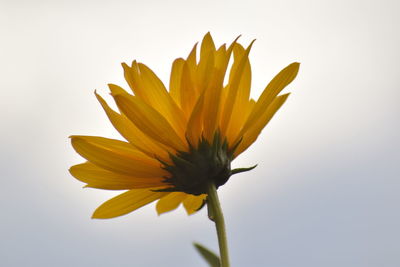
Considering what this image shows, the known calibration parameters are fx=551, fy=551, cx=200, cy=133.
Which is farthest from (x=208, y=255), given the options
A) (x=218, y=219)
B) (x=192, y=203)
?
(x=192, y=203)

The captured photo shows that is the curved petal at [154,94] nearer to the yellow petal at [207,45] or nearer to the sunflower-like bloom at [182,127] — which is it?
the sunflower-like bloom at [182,127]

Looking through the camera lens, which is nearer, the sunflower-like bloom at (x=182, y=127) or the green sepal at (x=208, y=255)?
the green sepal at (x=208, y=255)

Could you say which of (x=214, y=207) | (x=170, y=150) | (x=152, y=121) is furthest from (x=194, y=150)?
(x=214, y=207)

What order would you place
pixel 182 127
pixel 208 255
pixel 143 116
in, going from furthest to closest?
1. pixel 182 127
2. pixel 143 116
3. pixel 208 255

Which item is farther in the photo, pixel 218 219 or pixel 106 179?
pixel 106 179

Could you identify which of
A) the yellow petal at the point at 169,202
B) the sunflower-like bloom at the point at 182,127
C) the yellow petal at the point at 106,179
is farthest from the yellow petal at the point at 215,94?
the yellow petal at the point at 169,202

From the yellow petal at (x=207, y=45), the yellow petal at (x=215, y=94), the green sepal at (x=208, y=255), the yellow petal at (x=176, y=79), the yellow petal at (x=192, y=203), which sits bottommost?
the green sepal at (x=208, y=255)

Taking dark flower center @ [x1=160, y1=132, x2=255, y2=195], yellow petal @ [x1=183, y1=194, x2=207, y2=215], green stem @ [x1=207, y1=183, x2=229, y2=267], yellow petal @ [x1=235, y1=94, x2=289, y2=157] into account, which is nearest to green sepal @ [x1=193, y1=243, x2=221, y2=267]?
green stem @ [x1=207, y1=183, x2=229, y2=267]

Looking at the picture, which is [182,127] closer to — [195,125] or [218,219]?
[195,125]
